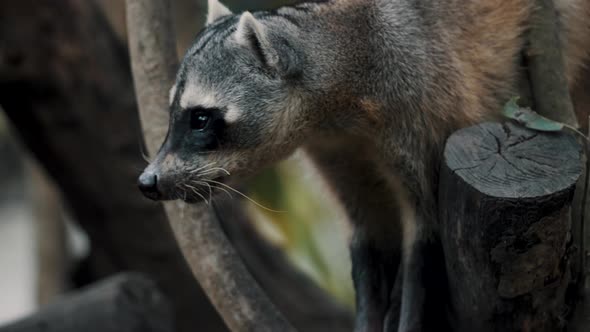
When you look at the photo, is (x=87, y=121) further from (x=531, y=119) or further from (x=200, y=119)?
(x=531, y=119)

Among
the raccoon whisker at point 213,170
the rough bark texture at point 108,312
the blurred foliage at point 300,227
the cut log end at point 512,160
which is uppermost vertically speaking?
the cut log end at point 512,160

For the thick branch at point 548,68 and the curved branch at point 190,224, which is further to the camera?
the curved branch at point 190,224

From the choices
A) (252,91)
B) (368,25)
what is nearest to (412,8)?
(368,25)

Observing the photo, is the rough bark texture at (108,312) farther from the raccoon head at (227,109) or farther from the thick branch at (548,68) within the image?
the thick branch at (548,68)

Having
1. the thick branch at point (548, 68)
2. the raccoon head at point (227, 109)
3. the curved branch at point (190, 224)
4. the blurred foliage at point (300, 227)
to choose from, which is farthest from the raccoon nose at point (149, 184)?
the blurred foliage at point (300, 227)

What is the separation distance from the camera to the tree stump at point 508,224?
9.17ft

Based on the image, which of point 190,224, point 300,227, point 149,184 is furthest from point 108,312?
point 300,227

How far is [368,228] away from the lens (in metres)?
3.78

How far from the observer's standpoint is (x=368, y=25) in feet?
11.3

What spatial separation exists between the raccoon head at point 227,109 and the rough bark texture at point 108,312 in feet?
5.40

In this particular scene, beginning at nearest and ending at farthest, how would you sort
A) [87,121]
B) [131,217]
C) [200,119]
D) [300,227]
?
1. [200,119]
2. [87,121]
3. [131,217]
4. [300,227]

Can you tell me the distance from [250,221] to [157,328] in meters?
1.78

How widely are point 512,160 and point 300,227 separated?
3.83 metres

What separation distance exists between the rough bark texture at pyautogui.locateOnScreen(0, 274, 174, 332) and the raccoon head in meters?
1.65
